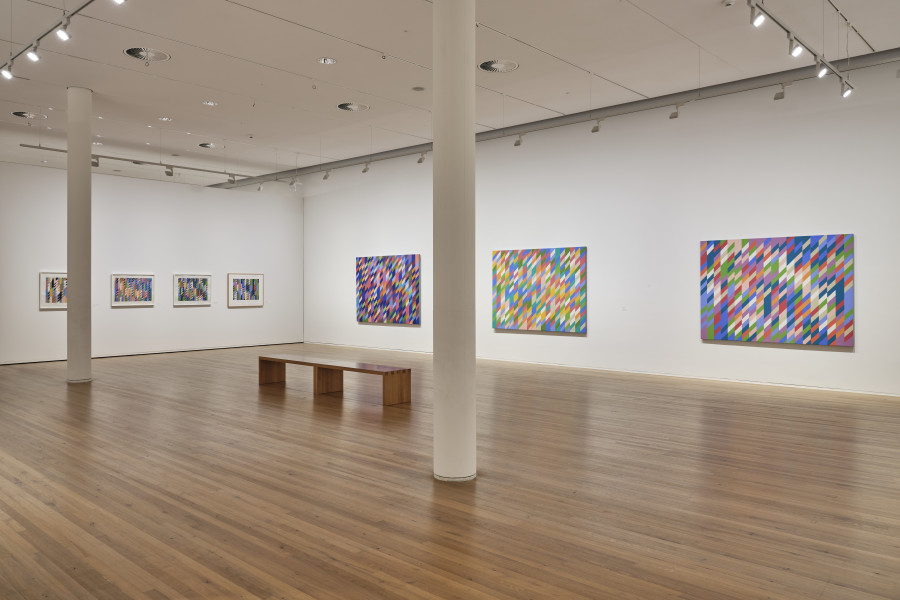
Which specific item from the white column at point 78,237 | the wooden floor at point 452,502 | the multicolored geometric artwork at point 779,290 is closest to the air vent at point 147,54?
the white column at point 78,237

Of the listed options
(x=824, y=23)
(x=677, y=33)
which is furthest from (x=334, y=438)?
(x=824, y=23)

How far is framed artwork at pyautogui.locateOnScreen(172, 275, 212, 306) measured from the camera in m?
14.7

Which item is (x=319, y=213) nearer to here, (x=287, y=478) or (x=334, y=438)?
(x=334, y=438)

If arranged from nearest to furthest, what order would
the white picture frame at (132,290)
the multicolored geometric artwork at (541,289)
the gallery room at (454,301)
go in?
the gallery room at (454,301) → the multicolored geometric artwork at (541,289) → the white picture frame at (132,290)

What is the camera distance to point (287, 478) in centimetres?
478

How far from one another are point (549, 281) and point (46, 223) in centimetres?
1003

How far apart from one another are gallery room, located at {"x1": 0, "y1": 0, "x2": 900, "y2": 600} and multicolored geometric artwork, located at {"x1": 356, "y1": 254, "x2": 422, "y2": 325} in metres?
0.10

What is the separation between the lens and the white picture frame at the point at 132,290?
13.8 meters

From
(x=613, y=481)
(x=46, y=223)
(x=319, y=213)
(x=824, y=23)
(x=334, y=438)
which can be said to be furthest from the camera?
(x=319, y=213)

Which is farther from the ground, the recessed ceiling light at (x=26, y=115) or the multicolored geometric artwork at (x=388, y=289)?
the recessed ceiling light at (x=26, y=115)

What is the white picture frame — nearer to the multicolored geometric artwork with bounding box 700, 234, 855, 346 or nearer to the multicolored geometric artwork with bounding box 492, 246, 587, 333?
the multicolored geometric artwork with bounding box 492, 246, 587, 333

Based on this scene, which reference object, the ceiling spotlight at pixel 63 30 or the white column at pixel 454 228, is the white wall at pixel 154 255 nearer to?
the ceiling spotlight at pixel 63 30

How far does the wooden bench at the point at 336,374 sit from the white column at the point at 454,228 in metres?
3.04

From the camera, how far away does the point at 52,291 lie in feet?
42.3
